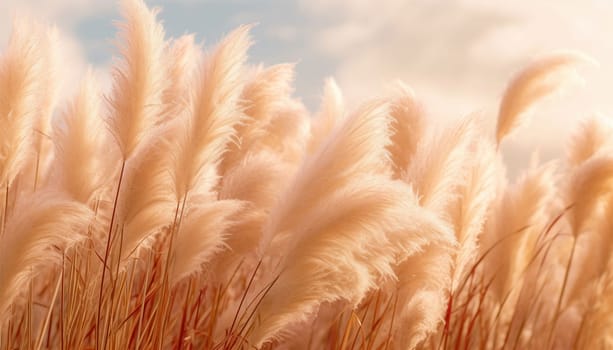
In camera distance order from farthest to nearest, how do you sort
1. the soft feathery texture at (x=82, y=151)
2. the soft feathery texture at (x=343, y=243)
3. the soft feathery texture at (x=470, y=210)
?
the soft feathery texture at (x=470, y=210) → the soft feathery texture at (x=82, y=151) → the soft feathery texture at (x=343, y=243)

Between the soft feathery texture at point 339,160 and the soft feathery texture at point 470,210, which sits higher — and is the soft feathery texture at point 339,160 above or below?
below

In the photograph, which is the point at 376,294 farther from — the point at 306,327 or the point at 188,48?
the point at 188,48

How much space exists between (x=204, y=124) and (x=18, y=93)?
2.53 ft

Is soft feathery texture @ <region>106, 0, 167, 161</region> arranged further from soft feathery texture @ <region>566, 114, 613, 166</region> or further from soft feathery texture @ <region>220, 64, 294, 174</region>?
soft feathery texture @ <region>566, 114, 613, 166</region>

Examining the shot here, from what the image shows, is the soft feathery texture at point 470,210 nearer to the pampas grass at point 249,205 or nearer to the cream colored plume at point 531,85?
the pampas grass at point 249,205

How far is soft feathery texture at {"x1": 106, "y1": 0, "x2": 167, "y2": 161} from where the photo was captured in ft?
7.16

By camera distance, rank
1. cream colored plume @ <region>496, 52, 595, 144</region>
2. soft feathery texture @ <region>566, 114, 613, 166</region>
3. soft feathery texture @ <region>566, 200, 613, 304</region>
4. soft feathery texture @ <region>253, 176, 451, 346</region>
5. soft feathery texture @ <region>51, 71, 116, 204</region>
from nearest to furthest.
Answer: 1. soft feathery texture @ <region>253, 176, 451, 346</region>
2. soft feathery texture @ <region>51, 71, 116, 204</region>
3. cream colored plume @ <region>496, 52, 595, 144</region>
4. soft feathery texture @ <region>566, 200, 613, 304</region>
5. soft feathery texture @ <region>566, 114, 613, 166</region>

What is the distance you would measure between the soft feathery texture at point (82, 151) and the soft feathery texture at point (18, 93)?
11 centimetres

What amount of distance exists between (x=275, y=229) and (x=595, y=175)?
156 centimetres

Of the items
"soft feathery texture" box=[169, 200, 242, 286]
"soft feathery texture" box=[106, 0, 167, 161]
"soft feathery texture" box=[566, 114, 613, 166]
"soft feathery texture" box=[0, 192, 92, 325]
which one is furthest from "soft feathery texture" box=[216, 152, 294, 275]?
"soft feathery texture" box=[566, 114, 613, 166]

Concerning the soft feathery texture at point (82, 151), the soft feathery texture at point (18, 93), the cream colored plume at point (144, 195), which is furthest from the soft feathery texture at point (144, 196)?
the soft feathery texture at point (18, 93)

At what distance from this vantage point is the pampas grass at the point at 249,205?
1.92 meters

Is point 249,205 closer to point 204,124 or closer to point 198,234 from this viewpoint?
point 198,234

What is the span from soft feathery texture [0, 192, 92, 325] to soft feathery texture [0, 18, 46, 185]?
526 millimetres
